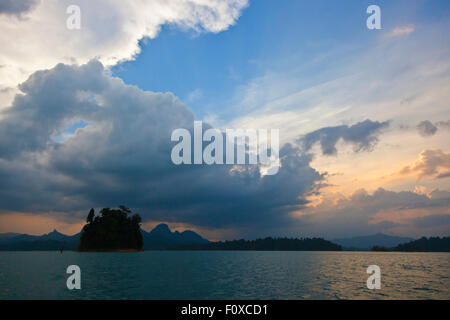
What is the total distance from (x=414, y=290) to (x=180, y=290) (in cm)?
3531
